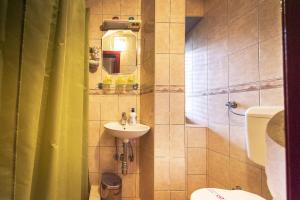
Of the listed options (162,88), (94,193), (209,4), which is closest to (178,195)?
(94,193)

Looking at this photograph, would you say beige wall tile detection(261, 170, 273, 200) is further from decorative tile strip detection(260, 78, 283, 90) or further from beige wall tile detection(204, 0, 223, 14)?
beige wall tile detection(204, 0, 223, 14)

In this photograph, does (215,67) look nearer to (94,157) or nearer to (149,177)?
(149,177)

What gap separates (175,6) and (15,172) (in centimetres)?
168

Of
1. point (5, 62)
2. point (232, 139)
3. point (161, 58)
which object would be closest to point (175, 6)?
point (161, 58)

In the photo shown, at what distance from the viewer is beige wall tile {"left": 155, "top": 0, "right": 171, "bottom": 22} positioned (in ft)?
5.96

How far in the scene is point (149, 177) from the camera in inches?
76.0

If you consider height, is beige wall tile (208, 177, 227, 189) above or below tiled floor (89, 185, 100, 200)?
above

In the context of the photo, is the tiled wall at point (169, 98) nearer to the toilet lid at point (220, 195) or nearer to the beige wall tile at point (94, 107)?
the toilet lid at point (220, 195)

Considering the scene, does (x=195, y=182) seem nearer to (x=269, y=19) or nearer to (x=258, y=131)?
(x=258, y=131)

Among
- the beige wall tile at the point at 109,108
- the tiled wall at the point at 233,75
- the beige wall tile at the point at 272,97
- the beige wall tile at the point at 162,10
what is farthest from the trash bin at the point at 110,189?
the beige wall tile at the point at 162,10

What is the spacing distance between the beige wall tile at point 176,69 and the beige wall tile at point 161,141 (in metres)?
0.41

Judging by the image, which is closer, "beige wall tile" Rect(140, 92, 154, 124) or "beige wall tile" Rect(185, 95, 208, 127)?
"beige wall tile" Rect(140, 92, 154, 124)

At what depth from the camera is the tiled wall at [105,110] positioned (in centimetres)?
226

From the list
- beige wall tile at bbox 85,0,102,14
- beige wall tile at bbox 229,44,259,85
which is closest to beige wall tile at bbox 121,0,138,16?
beige wall tile at bbox 85,0,102,14
